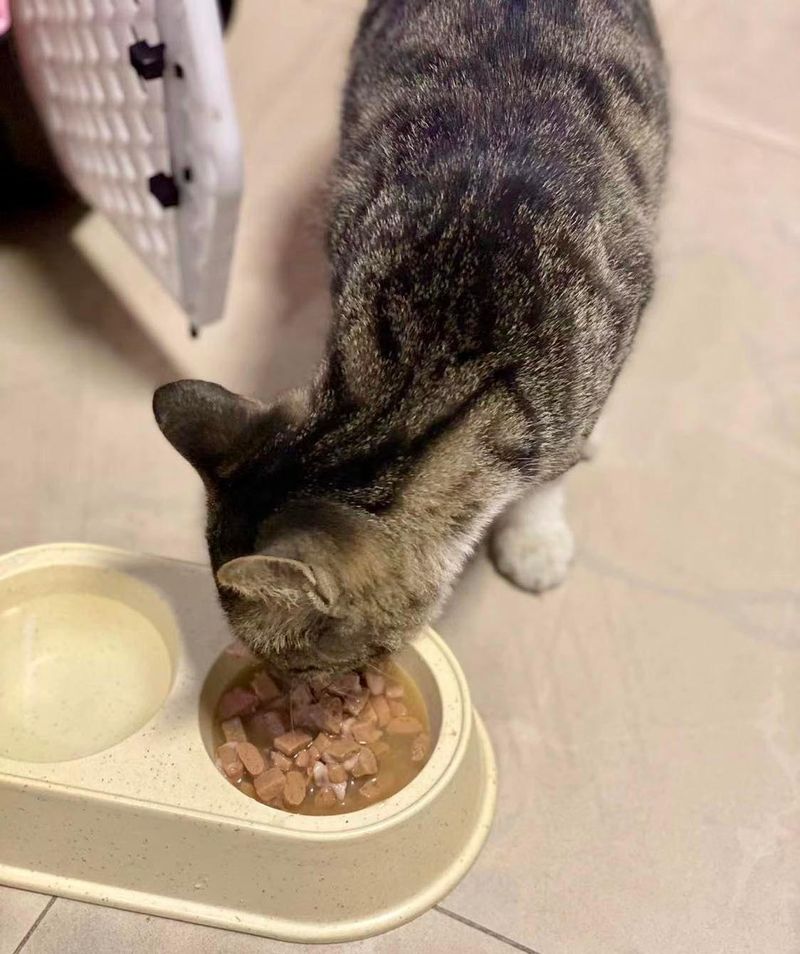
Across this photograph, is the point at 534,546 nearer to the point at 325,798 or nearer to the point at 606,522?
the point at 606,522

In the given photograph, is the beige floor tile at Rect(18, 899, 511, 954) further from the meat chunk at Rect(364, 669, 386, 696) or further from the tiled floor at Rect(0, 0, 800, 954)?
the meat chunk at Rect(364, 669, 386, 696)

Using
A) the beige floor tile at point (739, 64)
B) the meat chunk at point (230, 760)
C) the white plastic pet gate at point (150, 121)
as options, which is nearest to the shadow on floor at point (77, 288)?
the white plastic pet gate at point (150, 121)

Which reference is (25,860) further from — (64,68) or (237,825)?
(64,68)

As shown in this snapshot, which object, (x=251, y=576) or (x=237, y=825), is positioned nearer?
(x=251, y=576)

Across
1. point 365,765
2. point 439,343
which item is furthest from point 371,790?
point 439,343

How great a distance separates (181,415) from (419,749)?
557mm

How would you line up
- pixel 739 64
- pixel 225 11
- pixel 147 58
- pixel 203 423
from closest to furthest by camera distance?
pixel 203 423 < pixel 147 58 < pixel 225 11 < pixel 739 64

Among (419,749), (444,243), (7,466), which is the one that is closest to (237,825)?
(419,749)

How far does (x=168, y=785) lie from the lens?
1181 millimetres

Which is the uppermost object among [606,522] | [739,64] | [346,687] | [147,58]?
[147,58]

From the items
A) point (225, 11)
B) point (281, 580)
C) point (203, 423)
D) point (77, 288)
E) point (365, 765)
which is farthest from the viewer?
point (225, 11)

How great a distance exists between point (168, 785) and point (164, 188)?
2.99ft

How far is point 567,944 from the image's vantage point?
1.29 meters

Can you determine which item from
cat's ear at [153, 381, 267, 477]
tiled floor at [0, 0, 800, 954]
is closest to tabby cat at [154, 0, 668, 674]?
cat's ear at [153, 381, 267, 477]
